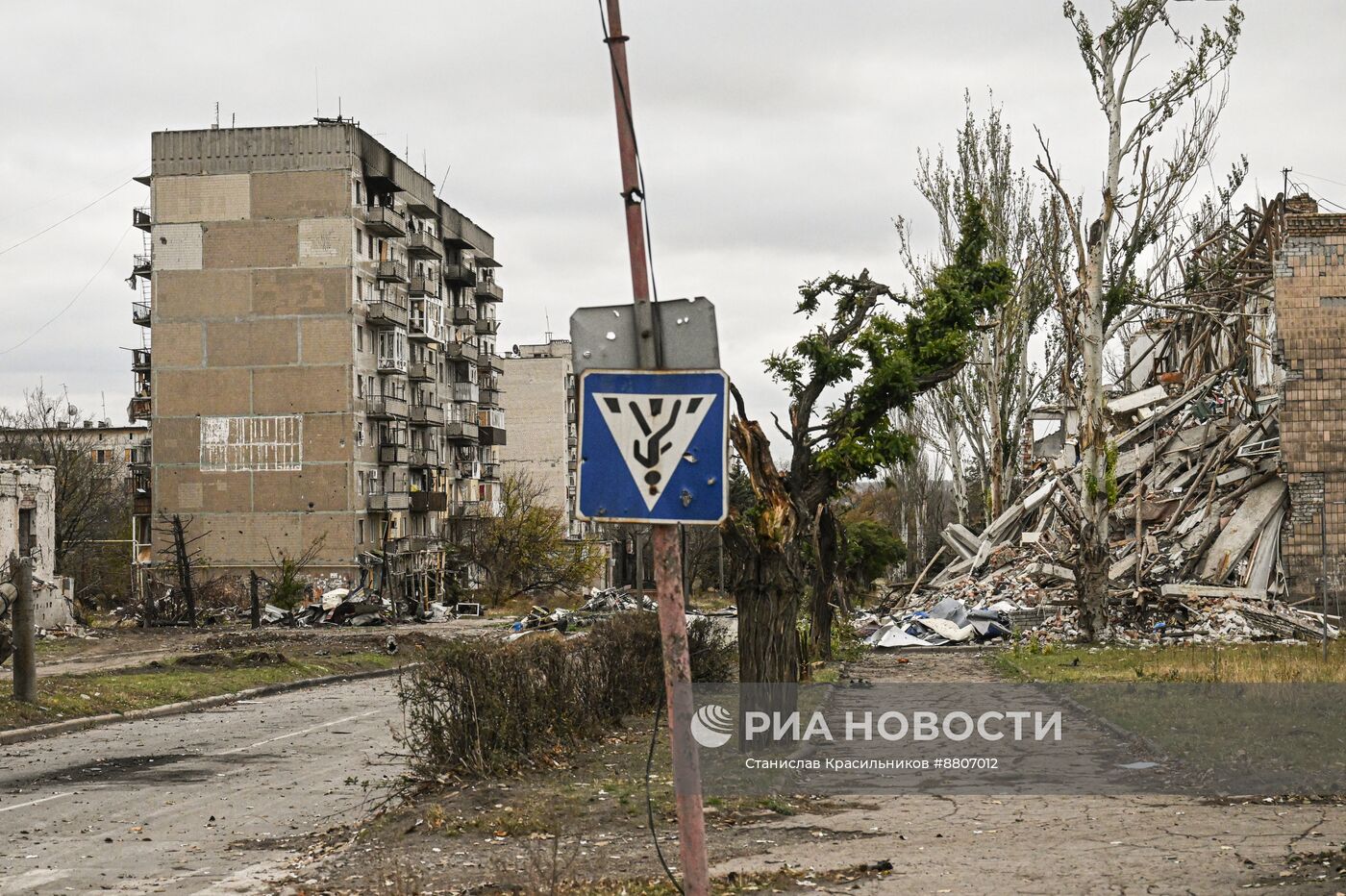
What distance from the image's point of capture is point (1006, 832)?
9.94 m

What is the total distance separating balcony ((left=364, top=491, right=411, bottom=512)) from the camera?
229 feet

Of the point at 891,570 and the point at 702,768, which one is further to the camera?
the point at 891,570

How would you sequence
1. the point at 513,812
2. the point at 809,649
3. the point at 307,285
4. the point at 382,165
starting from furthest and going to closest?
the point at 382,165
the point at 307,285
the point at 809,649
the point at 513,812

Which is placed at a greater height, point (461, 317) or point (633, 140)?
point (461, 317)

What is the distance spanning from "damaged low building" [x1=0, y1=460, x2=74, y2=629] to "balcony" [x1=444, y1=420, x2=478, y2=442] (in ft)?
109

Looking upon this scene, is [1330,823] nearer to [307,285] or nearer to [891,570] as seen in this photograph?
[307,285]

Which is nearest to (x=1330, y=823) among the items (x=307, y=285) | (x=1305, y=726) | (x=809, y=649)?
(x=1305, y=726)

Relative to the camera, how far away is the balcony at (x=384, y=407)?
233 ft

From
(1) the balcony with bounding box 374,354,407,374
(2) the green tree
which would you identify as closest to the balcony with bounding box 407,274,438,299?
(1) the balcony with bounding box 374,354,407,374

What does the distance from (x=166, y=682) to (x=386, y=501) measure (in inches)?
1716

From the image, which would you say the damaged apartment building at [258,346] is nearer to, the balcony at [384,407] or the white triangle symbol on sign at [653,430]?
the balcony at [384,407]

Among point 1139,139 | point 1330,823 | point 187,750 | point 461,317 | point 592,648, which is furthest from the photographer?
point 461,317

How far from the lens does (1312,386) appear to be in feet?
113

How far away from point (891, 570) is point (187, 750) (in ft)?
201
